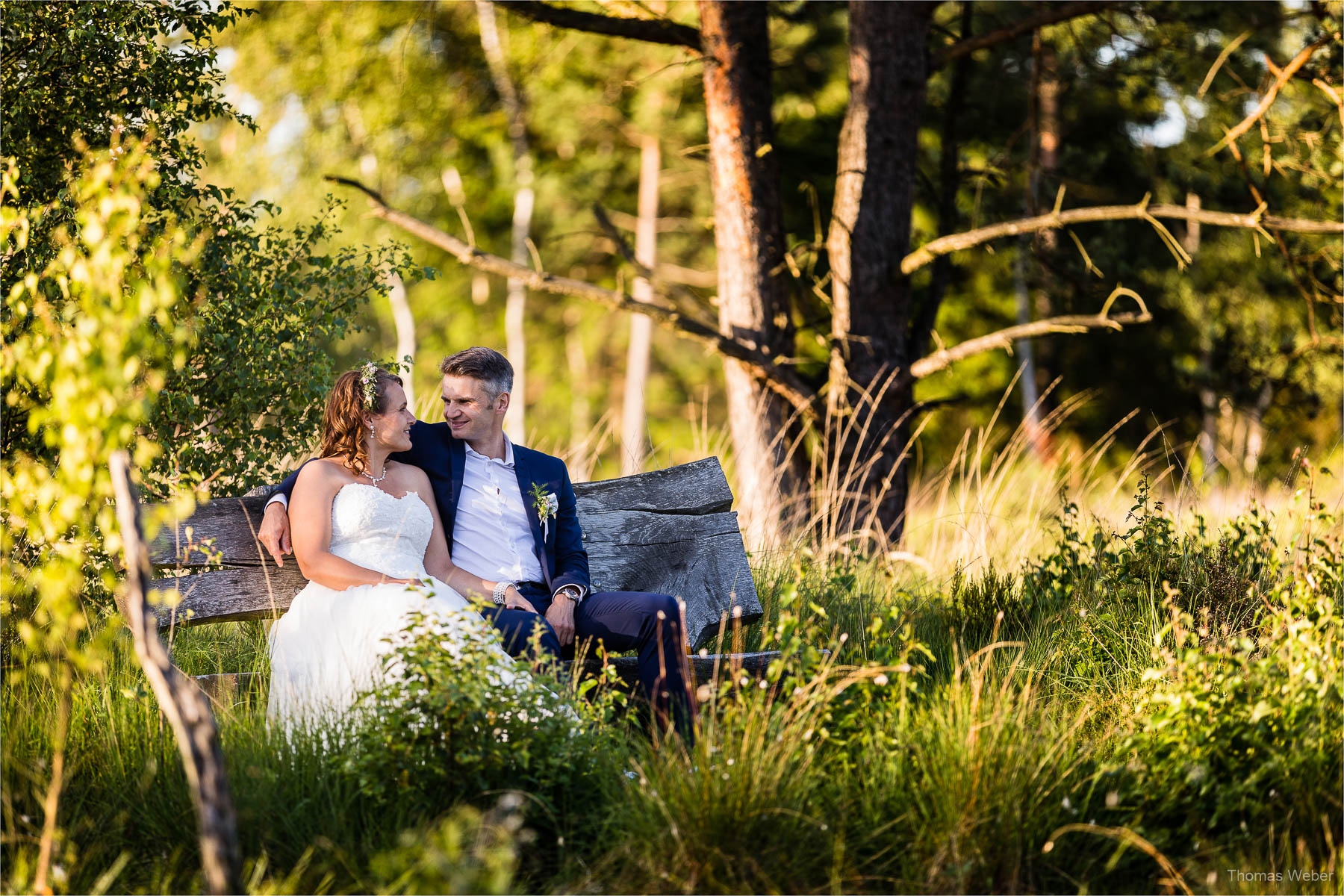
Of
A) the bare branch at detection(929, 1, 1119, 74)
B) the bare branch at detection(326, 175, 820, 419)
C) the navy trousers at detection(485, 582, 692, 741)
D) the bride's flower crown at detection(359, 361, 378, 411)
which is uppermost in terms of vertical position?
the bare branch at detection(929, 1, 1119, 74)

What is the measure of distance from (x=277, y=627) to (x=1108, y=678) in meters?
2.80

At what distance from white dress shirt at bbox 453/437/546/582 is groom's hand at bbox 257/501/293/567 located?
24.5 inches

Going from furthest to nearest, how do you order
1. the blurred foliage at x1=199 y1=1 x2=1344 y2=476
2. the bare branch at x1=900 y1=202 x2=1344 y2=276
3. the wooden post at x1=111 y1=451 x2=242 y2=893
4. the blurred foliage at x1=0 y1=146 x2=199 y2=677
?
the blurred foliage at x1=199 y1=1 x2=1344 y2=476
the bare branch at x1=900 y1=202 x2=1344 y2=276
the blurred foliage at x1=0 y1=146 x2=199 y2=677
the wooden post at x1=111 y1=451 x2=242 y2=893

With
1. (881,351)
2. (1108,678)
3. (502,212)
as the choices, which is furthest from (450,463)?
(502,212)

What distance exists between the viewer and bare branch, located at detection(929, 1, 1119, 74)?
6.02 m

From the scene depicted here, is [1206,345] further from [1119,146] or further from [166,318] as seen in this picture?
[166,318]

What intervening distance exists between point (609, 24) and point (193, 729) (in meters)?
4.63

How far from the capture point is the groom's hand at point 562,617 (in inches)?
146

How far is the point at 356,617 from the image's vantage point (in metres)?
3.45

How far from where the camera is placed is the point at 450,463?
13.1 ft

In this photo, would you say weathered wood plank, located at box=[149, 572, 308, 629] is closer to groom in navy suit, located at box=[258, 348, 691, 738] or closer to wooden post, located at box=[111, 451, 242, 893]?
groom in navy suit, located at box=[258, 348, 691, 738]

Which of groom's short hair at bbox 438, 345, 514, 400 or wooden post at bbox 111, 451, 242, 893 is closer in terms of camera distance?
wooden post at bbox 111, 451, 242, 893

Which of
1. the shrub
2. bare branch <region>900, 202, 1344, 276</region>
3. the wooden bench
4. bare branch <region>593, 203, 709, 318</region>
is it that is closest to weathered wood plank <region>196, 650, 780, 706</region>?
the wooden bench

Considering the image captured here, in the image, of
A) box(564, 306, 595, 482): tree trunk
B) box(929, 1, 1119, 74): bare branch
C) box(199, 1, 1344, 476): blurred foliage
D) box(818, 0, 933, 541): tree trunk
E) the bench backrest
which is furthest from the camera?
box(564, 306, 595, 482): tree trunk
